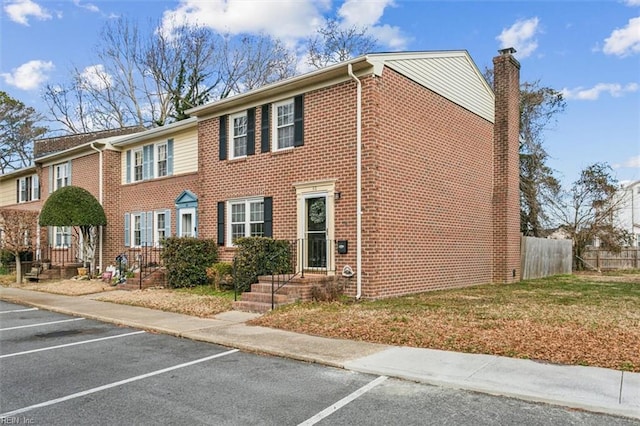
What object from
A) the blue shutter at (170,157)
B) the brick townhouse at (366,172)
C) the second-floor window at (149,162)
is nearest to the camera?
the brick townhouse at (366,172)

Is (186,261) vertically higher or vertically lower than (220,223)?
lower

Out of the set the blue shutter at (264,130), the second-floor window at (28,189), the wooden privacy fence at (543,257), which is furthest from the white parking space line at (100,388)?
the second-floor window at (28,189)

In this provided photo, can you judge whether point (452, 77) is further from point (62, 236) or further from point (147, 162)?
point (62, 236)

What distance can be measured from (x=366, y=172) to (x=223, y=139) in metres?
5.96

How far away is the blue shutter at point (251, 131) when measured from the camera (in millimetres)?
15102

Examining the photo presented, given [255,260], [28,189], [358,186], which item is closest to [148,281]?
[255,260]

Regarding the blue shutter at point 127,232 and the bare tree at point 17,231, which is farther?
the blue shutter at point 127,232

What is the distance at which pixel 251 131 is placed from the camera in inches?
599

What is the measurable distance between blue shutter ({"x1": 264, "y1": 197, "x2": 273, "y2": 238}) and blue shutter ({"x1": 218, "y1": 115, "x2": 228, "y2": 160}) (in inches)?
102

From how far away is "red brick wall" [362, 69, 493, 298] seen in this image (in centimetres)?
1213

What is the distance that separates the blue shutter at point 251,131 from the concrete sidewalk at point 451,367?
661 centimetres

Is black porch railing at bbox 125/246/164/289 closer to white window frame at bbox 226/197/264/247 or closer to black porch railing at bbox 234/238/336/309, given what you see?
white window frame at bbox 226/197/264/247

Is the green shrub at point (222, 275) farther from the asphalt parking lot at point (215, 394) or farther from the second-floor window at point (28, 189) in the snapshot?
the second-floor window at point (28, 189)

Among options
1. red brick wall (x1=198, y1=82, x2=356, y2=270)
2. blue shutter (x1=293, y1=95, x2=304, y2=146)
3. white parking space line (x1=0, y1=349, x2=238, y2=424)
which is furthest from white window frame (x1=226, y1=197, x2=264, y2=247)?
white parking space line (x1=0, y1=349, x2=238, y2=424)
